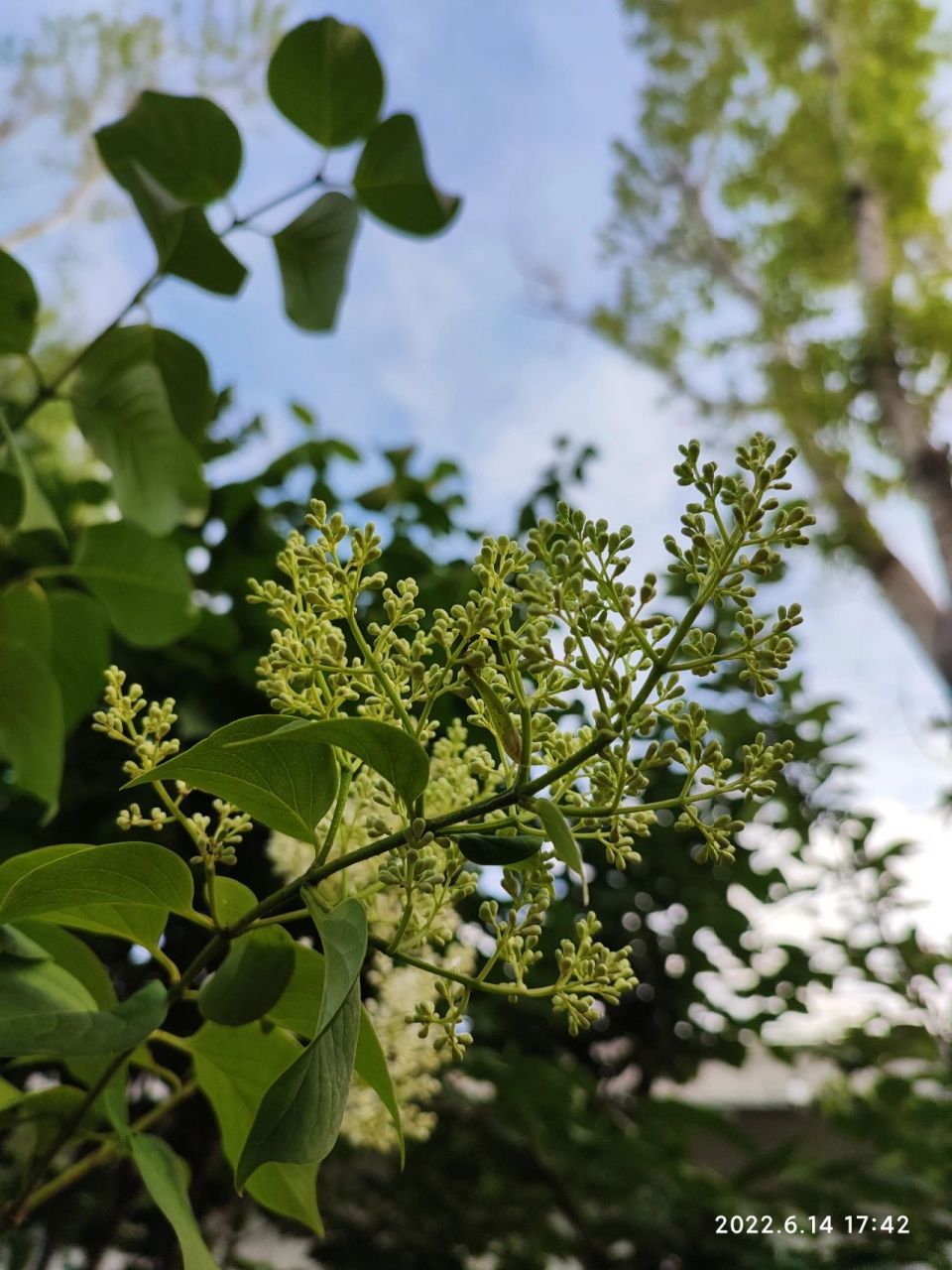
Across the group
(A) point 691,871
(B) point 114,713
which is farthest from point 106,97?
(B) point 114,713

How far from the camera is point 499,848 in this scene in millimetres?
248

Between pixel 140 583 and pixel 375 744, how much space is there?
1.21 ft

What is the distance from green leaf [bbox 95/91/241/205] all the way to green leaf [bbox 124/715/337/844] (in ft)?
1.27

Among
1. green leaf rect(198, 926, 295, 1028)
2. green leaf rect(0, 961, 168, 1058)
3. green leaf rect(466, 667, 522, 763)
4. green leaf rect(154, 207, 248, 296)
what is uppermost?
green leaf rect(154, 207, 248, 296)

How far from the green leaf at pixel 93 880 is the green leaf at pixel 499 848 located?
8 centimetres

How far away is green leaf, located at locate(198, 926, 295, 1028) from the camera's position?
26cm

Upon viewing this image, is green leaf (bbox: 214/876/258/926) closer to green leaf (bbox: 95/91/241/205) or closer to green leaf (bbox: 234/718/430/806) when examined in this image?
green leaf (bbox: 234/718/430/806)

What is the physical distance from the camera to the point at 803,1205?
914mm

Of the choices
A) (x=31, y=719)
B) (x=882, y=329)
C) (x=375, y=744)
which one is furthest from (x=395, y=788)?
(x=882, y=329)

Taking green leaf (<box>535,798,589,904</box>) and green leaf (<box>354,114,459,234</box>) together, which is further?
green leaf (<box>354,114,459,234</box>)

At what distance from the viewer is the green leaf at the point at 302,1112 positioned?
0.22 metres

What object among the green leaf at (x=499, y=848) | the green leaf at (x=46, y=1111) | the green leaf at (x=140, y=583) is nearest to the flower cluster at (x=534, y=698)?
the green leaf at (x=499, y=848)

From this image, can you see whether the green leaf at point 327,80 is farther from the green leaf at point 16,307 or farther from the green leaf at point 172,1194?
the green leaf at point 172,1194

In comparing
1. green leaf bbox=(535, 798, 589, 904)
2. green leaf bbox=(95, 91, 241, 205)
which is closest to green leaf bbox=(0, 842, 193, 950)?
green leaf bbox=(535, 798, 589, 904)
